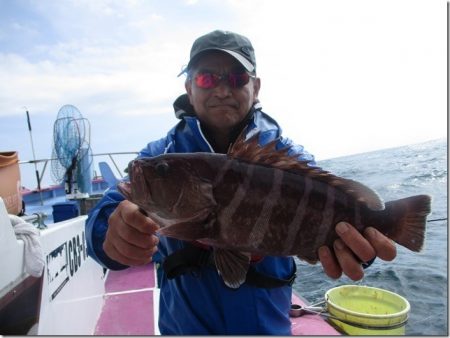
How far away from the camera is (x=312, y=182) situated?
70.2 inches

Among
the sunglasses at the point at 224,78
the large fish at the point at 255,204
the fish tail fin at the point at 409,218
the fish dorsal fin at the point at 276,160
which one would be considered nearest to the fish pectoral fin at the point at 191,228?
→ the large fish at the point at 255,204

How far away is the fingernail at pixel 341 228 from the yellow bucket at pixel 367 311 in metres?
2.66

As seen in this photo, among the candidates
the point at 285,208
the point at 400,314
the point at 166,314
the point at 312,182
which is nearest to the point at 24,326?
the point at 166,314

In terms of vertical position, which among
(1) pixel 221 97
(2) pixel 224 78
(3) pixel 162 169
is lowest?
(3) pixel 162 169

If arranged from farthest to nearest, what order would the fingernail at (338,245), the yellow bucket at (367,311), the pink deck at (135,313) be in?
the pink deck at (135,313) < the yellow bucket at (367,311) < the fingernail at (338,245)

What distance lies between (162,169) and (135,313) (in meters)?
3.62

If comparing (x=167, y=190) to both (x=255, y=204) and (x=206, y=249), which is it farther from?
(x=206, y=249)

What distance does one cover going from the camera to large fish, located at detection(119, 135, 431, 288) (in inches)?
67.6

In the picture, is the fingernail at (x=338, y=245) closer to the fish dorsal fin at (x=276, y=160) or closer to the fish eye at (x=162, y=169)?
the fish dorsal fin at (x=276, y=160)

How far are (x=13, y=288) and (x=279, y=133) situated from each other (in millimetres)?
2074

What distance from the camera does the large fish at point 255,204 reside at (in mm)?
1716

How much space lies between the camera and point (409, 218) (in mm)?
1774

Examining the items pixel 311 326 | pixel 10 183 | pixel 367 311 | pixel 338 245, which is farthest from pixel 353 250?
pixel 367 311

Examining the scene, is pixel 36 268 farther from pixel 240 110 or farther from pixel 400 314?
pixel 400 314
